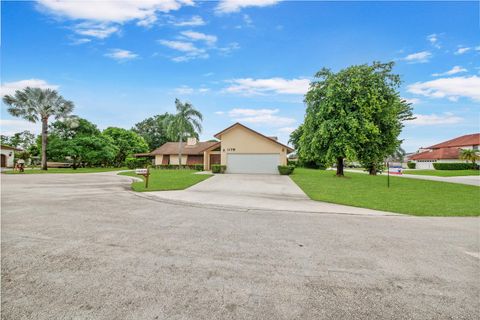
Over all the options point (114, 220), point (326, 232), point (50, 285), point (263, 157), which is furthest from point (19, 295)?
point (263, 157)

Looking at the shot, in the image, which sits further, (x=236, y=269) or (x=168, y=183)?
(x=168, y=183)

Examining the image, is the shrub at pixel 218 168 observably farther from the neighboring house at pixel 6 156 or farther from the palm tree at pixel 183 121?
the neighboring house at pixel 6 156

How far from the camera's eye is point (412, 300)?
234 cm

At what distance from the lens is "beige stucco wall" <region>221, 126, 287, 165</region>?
25219 millimetres

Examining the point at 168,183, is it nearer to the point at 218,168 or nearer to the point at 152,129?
the point at 218,168

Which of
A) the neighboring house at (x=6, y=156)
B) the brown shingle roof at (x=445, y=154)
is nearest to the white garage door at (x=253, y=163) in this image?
the neighboring house at (x=6, y=156)

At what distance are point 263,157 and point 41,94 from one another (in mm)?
30117

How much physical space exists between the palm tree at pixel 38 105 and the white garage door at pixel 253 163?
980 inches

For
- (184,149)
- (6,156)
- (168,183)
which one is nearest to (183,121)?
(184,149)

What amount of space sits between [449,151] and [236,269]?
62148 millimetres

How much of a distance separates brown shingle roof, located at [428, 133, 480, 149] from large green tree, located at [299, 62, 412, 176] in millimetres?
42334

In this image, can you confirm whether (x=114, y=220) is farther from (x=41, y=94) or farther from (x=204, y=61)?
(x=41, y=94)

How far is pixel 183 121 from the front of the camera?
29812 millimetres

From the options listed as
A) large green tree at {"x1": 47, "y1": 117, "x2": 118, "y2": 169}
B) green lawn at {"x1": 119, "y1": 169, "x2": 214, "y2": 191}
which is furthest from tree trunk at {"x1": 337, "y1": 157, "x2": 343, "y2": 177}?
large green tree at {"x1": 47, "y1": 117, "x2": 118, "y2": 169}
